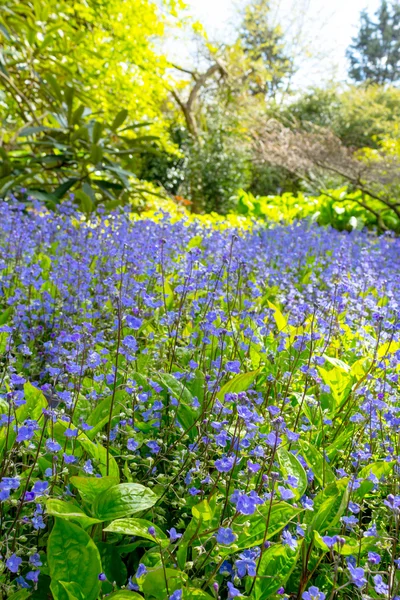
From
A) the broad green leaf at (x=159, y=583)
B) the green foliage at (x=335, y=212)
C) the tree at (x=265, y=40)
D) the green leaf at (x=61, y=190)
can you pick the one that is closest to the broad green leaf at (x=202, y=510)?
the broad green leaf at (x=159, y=583)

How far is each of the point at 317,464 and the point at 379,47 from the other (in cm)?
5175

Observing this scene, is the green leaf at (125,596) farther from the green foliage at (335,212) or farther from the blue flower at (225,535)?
the green foliage at (335,212)

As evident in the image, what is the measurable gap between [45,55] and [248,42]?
937 inches

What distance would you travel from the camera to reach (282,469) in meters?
1.58

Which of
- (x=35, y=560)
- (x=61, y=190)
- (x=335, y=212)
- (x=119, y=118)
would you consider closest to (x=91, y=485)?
(x=35, y=560)

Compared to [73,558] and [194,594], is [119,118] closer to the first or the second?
[73,558]

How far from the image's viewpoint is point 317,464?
1748mm

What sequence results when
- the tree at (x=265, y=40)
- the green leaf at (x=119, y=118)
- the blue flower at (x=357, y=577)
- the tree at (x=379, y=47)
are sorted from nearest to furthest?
the blue flower at (x=357, y=577), the green leaf at (x=119, y=118), the tree at (x=265, y=40), the tree at (x=379, y=47)

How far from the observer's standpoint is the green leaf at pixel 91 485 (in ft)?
4.43

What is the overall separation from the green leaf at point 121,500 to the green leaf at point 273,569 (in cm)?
30

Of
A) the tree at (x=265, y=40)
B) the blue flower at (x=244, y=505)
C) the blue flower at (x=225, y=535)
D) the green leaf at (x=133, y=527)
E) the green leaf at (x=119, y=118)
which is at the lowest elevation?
the green leaf at (x=133, y=527)

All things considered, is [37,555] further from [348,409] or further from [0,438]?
[348,409]

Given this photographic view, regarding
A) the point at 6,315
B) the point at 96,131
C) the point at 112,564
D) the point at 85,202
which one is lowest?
the point at 112,564

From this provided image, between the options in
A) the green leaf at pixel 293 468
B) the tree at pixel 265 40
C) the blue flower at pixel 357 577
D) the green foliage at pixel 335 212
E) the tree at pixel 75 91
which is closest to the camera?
the blue flower at pixel 357 577
